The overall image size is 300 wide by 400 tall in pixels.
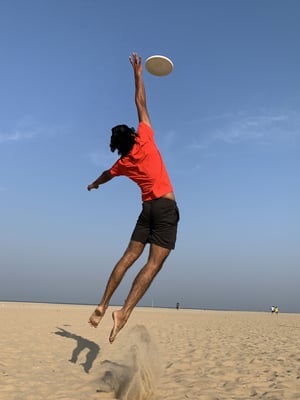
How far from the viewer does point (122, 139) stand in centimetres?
407

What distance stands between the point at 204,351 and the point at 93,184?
6.14 meters

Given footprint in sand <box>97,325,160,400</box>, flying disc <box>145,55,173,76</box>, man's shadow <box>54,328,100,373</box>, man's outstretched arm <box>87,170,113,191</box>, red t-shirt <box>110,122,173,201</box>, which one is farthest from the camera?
man's shadow <box>54,328,100,373</box>

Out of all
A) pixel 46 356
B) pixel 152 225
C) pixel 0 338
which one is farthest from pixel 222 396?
pixel 0 338

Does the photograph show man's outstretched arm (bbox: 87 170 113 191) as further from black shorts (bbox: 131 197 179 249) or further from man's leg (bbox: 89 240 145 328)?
man's leg (bbox: 89 240 145 328)

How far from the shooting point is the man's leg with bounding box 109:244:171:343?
3.93 metres

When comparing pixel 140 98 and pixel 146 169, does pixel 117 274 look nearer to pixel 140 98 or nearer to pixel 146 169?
pixel 146 169

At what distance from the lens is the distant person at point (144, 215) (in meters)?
3.98

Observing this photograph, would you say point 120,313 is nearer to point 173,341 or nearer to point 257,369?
point 257,369

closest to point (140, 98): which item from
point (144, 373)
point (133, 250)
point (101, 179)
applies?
point (101, 179)

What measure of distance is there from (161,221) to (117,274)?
27.8 inches

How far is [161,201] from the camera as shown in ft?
13.1

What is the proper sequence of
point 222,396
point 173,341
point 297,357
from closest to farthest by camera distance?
point 222,396 → point 297,357 → point 173,341

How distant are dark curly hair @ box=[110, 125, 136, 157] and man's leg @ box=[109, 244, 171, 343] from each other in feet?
3.35

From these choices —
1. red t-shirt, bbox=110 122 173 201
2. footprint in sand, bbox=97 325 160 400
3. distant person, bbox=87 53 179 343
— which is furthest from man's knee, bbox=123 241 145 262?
footprint in sand, bbox=97 325 160 400
